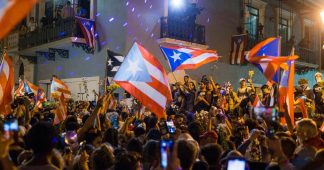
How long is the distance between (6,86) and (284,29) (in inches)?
720

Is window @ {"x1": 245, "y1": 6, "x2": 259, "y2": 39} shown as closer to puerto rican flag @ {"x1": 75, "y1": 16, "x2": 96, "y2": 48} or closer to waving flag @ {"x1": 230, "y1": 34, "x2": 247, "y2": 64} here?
waving flag @ {"x1": 230, "y1": 34, "x2": 247, "y2": 64}

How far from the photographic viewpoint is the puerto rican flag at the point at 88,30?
16641 mm

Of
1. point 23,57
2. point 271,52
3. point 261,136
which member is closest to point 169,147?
point 261,136

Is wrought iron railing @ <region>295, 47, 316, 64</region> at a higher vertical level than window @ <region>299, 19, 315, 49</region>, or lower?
lower

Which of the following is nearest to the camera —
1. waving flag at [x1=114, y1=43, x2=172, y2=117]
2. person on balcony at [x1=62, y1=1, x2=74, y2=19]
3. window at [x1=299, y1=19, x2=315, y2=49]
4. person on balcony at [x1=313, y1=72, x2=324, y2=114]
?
waving flag at [x1=114, y1=43, x2=172, y2=117]

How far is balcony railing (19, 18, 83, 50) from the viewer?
56.3ft

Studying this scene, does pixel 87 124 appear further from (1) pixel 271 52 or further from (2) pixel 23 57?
(2) pixel 23 57

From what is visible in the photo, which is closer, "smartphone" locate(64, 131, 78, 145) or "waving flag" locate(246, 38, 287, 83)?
"smartphone" locate(64, 131, 78, 145)

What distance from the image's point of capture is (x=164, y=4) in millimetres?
17078

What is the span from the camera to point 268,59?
29.3 ft

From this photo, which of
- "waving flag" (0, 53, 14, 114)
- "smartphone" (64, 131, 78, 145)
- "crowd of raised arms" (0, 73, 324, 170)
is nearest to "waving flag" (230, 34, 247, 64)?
"crowd of raised arms" (0, 73, 324, 170)

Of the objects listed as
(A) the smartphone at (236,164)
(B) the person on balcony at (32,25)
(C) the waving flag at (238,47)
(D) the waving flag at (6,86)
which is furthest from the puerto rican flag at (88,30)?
(A) the smartphone at (236,164)

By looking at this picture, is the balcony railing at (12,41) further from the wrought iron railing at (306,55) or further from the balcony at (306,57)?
the wrought iron railing at (306,55)

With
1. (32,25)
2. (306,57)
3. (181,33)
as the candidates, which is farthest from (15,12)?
(306,57)
